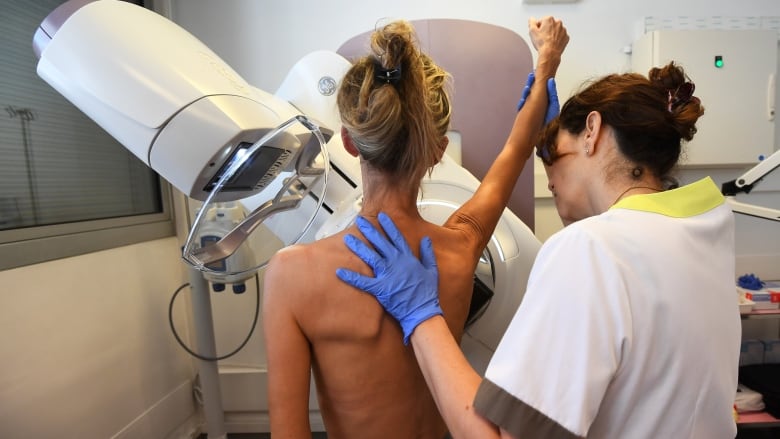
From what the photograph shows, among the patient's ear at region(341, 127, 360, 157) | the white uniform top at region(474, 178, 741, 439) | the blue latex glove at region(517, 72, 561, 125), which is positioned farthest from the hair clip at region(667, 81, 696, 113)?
the patient's ear at region(341, 127, 360, 157)

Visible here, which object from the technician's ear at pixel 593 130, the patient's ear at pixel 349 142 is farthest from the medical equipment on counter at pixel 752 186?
the patient's ear at pixel 349 142

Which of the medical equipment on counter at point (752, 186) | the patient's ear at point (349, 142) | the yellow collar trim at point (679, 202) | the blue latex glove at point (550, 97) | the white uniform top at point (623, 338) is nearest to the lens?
the white uniform top at point (623, 338)

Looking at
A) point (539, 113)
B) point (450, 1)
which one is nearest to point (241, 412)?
point (539, 113)

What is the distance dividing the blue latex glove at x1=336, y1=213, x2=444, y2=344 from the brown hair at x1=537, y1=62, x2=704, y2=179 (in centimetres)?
47

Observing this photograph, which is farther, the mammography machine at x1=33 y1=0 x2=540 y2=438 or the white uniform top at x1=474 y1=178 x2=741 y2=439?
the mammography machine at x1=33 y1=0 x2=540 y2=438

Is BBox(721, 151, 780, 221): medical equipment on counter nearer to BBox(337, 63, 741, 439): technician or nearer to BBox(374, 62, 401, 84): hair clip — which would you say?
BBox(337, 63, 741, 439): technician

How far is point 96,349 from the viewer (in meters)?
1.48

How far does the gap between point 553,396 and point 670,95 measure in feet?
2.06

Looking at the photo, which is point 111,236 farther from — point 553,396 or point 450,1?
point 450,1

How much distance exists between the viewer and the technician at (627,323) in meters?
0.54

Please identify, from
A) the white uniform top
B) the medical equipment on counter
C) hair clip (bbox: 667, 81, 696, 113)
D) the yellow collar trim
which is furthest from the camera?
the medical equipment on counter

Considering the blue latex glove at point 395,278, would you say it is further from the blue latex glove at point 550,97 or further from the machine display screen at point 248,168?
the blue latex glove at point 550,97

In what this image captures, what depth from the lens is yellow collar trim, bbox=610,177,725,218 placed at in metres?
0.63

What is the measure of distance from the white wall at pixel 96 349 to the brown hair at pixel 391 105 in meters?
1.25
